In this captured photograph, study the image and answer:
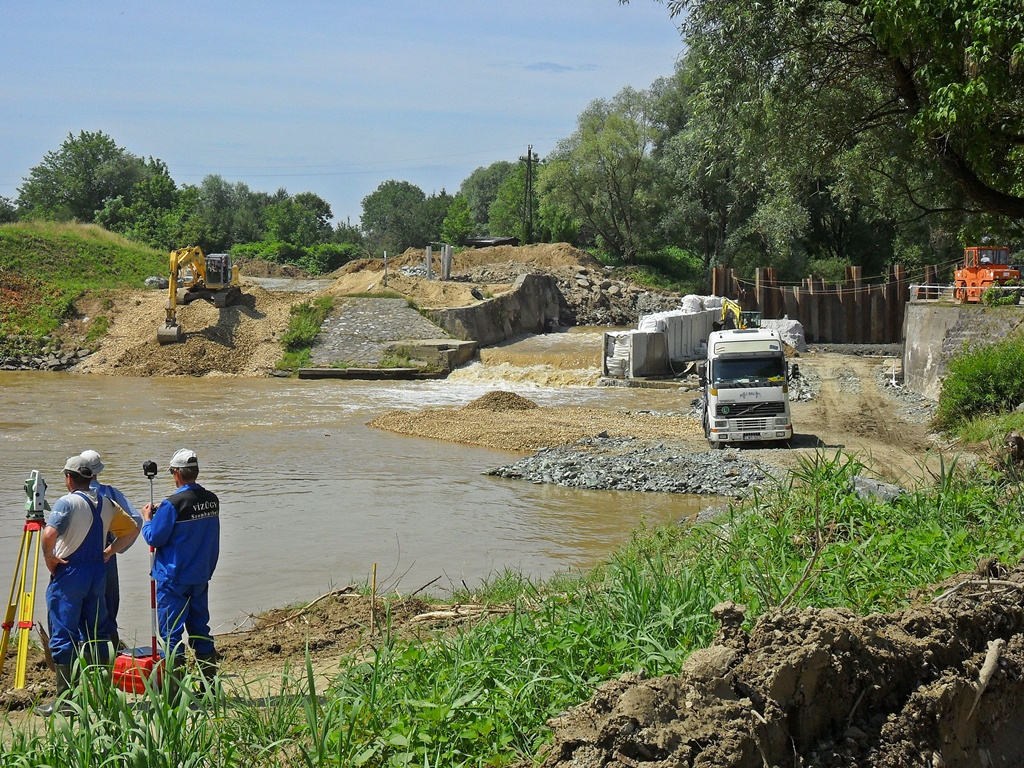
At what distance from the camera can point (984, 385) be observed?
21.1 meters

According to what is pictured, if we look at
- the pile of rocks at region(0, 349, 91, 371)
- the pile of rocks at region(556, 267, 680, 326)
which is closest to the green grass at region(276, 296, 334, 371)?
the pile of rocks at region(0, 349, 91, 371)

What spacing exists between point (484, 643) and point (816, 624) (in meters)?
1.94

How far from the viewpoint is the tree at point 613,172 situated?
204 ft

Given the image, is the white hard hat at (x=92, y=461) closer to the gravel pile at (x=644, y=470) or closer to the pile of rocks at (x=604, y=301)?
the gravel pile at (x=644, y=470)

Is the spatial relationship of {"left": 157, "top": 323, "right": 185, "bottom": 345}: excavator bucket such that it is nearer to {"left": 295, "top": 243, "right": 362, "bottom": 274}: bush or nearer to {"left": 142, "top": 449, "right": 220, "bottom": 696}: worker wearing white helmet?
{"left": 295, "top": 243, "right": 362, "bottom": 274}: bush

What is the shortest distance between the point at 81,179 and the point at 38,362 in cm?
5470

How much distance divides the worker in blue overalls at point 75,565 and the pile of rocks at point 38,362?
123ft

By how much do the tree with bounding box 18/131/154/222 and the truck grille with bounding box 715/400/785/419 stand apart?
78963 millimetres

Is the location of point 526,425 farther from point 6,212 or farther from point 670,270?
point 6,212

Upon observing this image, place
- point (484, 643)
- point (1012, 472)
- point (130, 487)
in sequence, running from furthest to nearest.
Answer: point (130, 487), point (1012, 472), point (484, 643)

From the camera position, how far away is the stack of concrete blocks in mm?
35719

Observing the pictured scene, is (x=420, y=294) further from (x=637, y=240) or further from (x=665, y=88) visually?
(x=665, y=88)

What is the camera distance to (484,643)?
223 inches

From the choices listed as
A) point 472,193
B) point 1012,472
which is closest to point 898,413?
point 1012,472
